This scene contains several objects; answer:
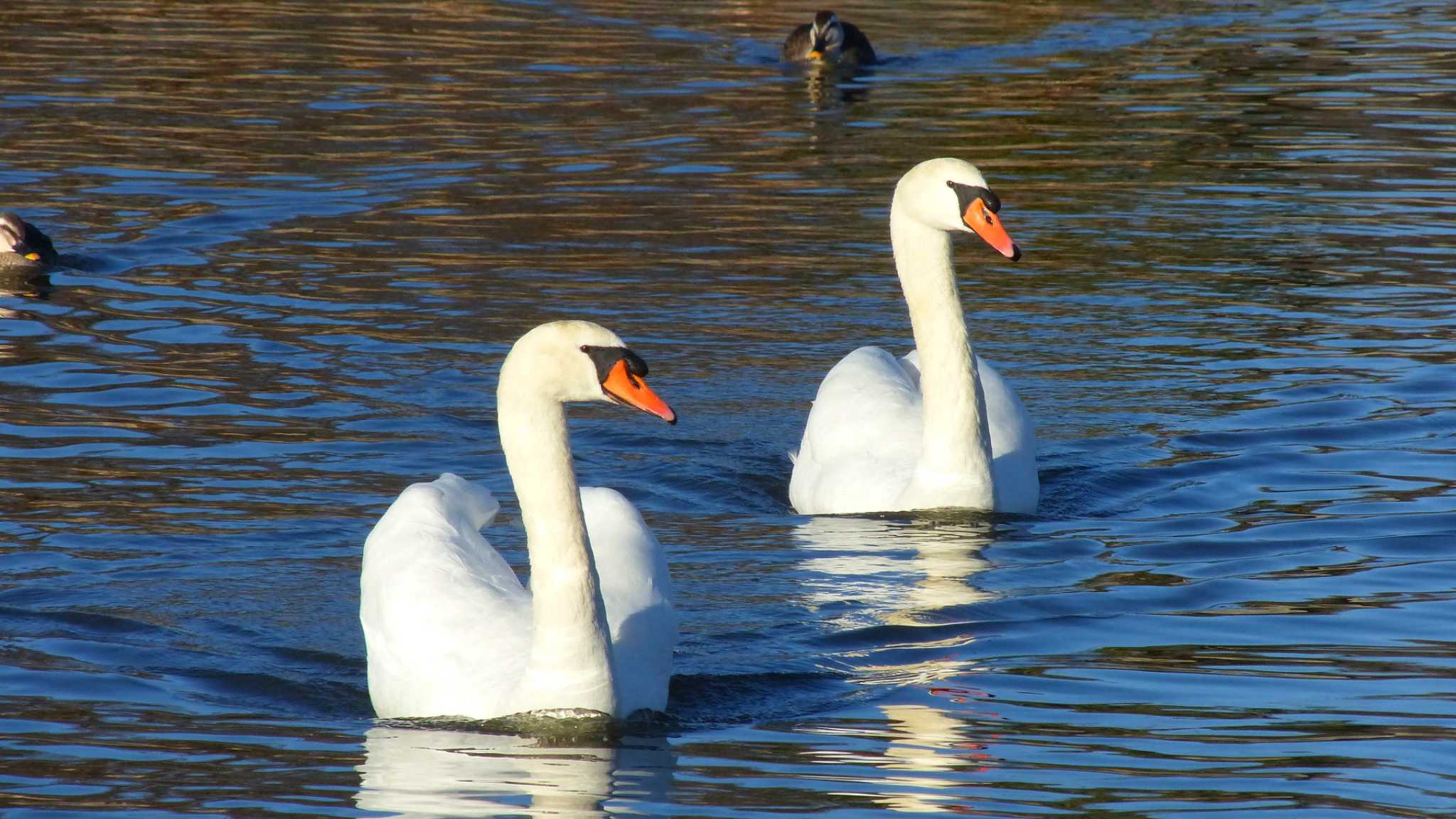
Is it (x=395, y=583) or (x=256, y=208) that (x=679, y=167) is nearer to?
(x=256, y=208)

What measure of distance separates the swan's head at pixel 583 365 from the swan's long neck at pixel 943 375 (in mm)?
3309

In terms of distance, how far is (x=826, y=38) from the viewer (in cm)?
2345

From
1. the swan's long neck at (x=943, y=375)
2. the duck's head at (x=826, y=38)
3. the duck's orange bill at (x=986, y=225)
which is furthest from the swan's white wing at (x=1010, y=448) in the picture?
the duck's head at (x=826, y=38)

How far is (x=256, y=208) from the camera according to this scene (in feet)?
53.0

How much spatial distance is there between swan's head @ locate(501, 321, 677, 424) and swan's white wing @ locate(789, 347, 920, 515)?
137 inches

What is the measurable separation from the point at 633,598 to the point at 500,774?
0.98m

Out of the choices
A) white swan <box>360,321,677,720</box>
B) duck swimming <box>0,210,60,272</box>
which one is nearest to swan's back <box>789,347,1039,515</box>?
white swan <box>360,321,677,720</box>

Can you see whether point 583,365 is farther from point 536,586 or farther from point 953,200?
point 953,200

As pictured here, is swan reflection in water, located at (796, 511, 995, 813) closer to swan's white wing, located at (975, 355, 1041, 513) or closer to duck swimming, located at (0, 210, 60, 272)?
swan's white wing, located at (975, 355, 1041, 513)

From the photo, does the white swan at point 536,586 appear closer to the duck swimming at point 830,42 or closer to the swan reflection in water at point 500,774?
the swan reflection in water at point 500,774

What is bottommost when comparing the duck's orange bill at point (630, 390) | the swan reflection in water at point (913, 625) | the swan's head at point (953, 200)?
the swan reflection in water at point (913, 625)

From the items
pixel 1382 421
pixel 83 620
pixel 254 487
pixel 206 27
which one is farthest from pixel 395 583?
pixel 206 27

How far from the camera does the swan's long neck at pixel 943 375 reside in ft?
31.2

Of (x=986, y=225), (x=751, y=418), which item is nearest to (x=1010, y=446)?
(x=986, y=225)
